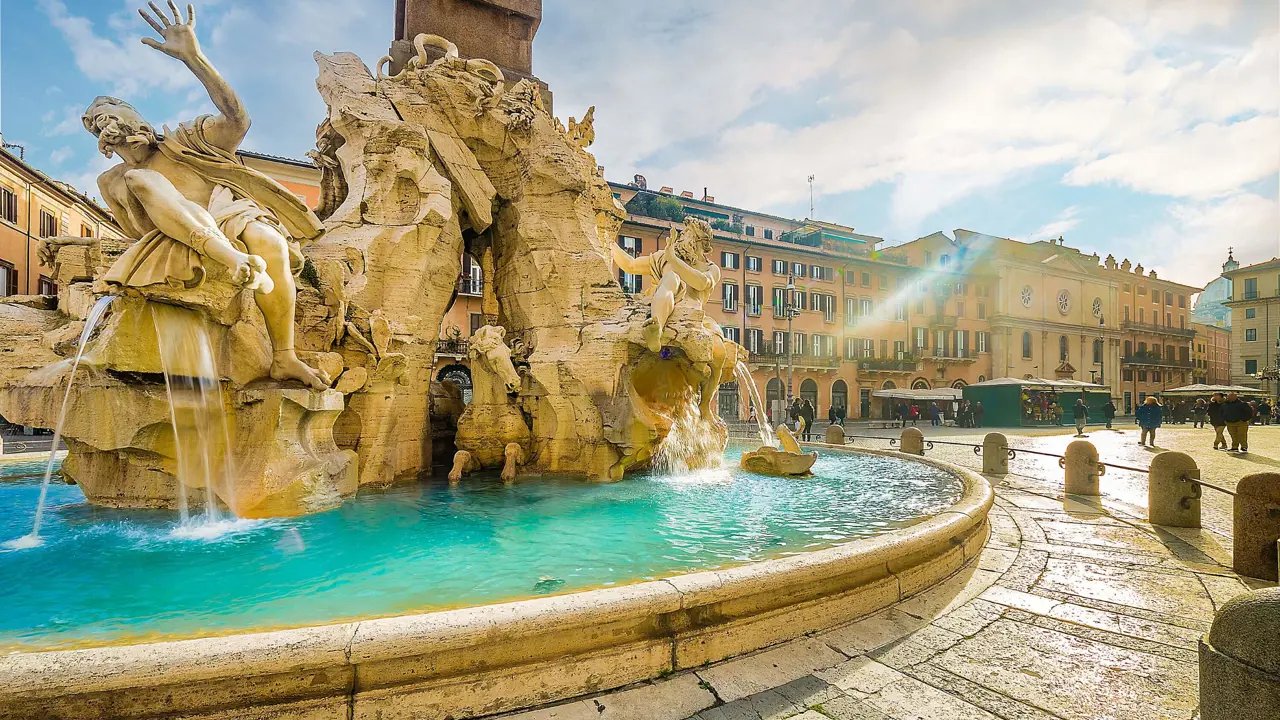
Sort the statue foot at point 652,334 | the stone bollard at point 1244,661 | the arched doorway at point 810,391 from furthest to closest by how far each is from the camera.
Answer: the arched doorway at point 810,391 → the statue foot at point 652,334 → the stone bollard at point 1244,661

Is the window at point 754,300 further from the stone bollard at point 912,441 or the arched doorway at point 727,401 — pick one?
the stone bollard at point 912,441

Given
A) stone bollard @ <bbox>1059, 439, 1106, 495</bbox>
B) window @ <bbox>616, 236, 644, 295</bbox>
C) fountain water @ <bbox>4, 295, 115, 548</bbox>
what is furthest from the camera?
window @ <bbox>616, 236, 644, 295</bbox>

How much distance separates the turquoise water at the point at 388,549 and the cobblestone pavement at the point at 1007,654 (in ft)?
3.43

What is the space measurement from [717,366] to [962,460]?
6669 mm

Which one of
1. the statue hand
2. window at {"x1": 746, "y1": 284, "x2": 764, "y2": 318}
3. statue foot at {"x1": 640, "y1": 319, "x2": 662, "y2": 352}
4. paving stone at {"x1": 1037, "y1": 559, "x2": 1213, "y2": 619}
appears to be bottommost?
paving stone at {"x1": 1037, "y1": 559, "x2": 1213, "y2": 619}

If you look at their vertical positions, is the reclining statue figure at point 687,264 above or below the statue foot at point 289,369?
above

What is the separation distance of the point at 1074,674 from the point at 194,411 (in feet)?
22.9

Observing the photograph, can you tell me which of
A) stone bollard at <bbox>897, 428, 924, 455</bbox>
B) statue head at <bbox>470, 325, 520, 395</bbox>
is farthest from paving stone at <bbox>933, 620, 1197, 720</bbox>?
stone bollard at <bbox>897, 428, 924, 455</bbox>

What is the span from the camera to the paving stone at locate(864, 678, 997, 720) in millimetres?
2564

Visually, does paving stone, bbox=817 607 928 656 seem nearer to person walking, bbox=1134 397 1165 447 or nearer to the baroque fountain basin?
the baroque fountain basin

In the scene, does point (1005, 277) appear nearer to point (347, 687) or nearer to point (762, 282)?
point (762, 282)

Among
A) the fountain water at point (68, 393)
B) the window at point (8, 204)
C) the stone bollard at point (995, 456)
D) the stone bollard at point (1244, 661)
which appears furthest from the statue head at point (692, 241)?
the window at point (8, 204)

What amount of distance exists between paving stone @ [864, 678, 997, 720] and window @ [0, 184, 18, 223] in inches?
1129

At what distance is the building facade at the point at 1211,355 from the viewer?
57256 millimetres
